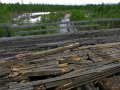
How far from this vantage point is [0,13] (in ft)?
65.9

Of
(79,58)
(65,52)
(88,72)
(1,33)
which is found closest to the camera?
(88,72)

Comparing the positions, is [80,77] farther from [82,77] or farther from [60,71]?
[60,71]

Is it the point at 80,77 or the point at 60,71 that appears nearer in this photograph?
the point at 80,77

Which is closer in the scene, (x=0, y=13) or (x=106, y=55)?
(x=106, y=55)

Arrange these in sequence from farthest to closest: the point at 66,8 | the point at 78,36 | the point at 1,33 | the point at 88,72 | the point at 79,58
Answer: the point at 66,8 → the point at 1,33 → the point at 78,36 → the point at 79,58 → the point at 88,72

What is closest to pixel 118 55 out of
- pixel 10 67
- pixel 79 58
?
pixel 79 58

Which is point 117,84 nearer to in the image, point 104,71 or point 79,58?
point 104,71

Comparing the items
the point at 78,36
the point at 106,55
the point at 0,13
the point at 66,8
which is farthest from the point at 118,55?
the point at 66,8

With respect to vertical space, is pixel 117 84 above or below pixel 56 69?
below

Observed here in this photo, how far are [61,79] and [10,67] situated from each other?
4.22 feet

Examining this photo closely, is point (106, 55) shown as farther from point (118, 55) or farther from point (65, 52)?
point (65, 52)

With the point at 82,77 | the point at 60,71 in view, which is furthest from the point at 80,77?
the point at 60,71

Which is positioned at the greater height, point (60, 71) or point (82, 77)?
point (60, 71)

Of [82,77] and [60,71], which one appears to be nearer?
[82,77]
